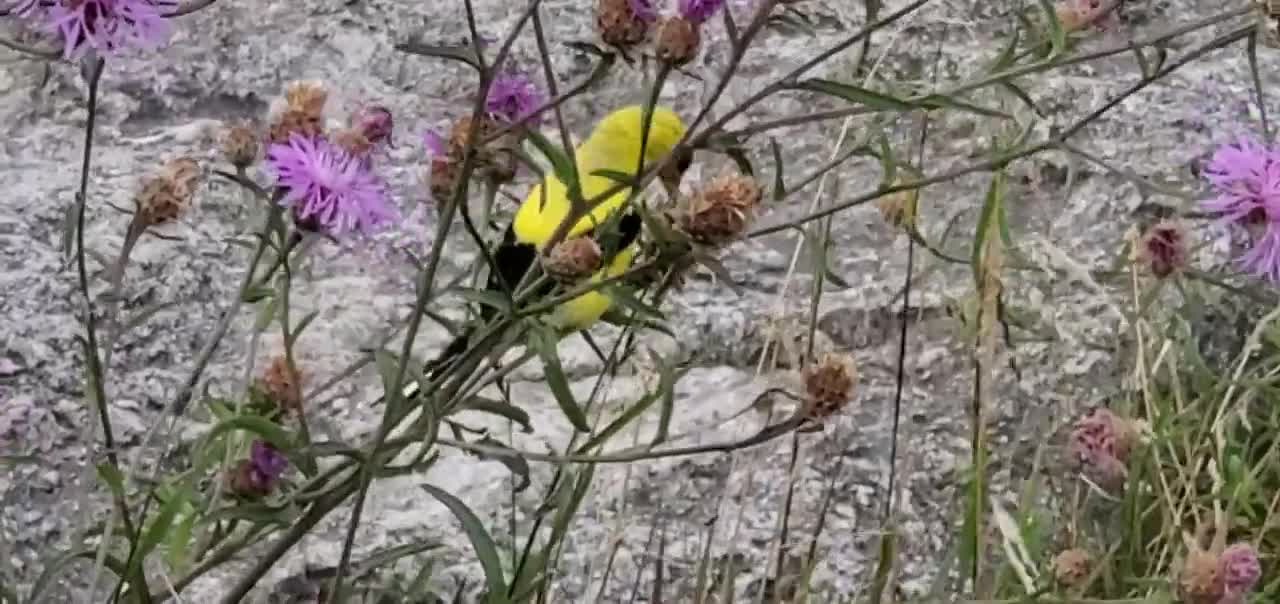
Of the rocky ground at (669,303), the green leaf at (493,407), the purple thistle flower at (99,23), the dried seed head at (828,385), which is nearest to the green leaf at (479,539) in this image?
the green leaf at (493,407)

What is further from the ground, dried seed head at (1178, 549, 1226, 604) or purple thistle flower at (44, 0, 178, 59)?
purple thistle flower at (44, 0, 178, 59)

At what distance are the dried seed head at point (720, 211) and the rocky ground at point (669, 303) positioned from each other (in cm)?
49

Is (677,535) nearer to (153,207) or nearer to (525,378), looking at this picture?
(525,378)

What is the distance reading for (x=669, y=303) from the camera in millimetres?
1805

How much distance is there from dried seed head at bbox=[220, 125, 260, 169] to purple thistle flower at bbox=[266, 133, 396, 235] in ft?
0.19

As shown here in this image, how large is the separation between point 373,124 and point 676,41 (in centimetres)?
19

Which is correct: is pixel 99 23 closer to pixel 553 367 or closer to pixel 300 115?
pixel 300 115

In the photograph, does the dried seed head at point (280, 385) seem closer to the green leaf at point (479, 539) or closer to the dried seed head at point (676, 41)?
the green leaf at point (479, 539)

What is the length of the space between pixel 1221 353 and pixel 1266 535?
298 millimetres

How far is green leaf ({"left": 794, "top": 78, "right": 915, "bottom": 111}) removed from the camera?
77 cm

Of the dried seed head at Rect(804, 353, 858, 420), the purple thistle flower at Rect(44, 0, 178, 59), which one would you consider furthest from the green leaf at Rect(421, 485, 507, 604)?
the purple thistle flower at Rect(44, 0, 178, 59)

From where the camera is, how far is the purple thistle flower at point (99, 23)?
26.4 inches

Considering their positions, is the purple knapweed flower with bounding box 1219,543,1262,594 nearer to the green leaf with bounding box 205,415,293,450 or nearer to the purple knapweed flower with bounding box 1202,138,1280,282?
the purple knapweed flower with bounding box 1202,138,1280,282

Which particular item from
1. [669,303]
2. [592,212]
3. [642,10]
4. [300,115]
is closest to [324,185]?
[300,115]
